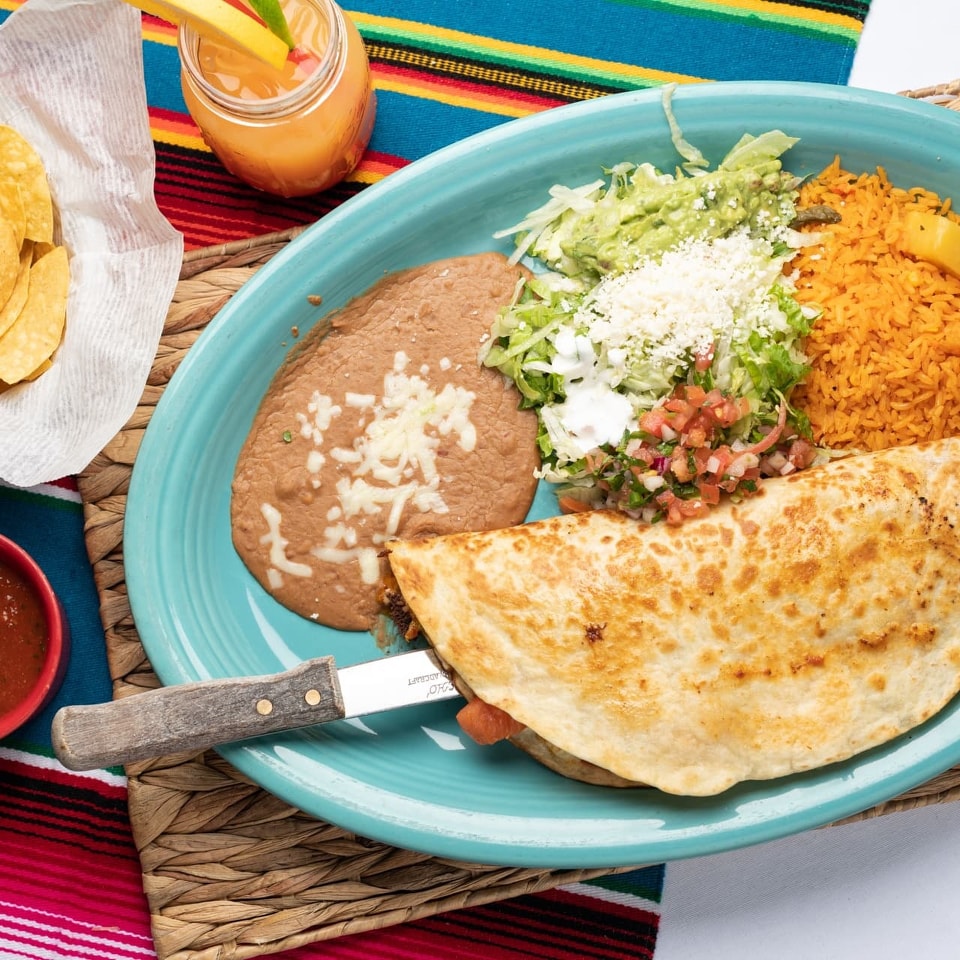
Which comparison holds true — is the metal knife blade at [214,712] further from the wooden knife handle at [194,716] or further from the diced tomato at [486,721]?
the diced tomato at [486,721]

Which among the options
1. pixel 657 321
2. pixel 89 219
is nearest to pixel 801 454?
pixel 657 321

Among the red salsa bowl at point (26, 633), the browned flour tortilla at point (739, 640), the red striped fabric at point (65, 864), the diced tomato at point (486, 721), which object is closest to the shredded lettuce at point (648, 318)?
the browned flour tortilla at point (739, 640)

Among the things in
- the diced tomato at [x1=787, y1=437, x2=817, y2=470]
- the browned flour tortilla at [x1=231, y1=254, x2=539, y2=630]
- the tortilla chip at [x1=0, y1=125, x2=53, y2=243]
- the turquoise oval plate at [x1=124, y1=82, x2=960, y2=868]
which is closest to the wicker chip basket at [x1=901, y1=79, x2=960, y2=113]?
the turquoise oval plate at [x1=124, y1=82, x2=960, y2=868]

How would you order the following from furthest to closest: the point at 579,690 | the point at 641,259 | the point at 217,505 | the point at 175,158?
1. the point at 175,158
2. the point at 217,505
3. the point at 641,259
4. the point at 579,690

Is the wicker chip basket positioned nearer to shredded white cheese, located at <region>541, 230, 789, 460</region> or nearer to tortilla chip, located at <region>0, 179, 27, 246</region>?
shredded white cheese, located at <region>541, 230, 789, 460</region>

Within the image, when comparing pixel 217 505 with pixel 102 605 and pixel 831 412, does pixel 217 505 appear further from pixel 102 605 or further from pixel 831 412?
pixel 831 412

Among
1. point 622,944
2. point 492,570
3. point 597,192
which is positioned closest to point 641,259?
point 597,192

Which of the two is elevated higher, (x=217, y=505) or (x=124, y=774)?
(x=217, y=505)
